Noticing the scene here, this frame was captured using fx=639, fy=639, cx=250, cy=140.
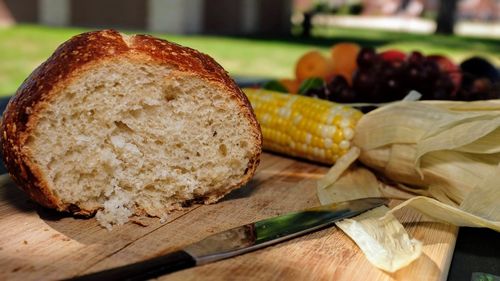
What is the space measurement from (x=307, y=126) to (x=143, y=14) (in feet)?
61.0

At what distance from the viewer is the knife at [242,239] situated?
1.64 meters

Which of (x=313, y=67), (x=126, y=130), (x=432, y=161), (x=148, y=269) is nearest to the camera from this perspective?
(x=148, y=269)

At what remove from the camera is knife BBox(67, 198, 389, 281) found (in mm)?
1642

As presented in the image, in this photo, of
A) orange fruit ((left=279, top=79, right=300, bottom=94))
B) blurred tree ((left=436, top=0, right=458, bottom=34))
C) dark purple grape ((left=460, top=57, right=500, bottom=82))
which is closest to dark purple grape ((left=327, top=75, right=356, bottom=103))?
orange fruit ((left=279, top=79, right=300, bottom=94))

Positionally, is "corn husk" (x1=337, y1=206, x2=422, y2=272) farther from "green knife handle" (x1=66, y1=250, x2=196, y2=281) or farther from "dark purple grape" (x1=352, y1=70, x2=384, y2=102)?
"dark purple grape" (x1=352, y1=70, x2=384, y2=102)

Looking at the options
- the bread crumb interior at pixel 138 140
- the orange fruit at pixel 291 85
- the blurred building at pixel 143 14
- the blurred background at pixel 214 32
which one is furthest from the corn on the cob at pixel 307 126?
the blurred building at pixel 143 14

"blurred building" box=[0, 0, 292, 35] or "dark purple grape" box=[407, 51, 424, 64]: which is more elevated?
"dark purple grape" box=[407, 51, 424, 64]

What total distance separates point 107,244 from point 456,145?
1.38 metres

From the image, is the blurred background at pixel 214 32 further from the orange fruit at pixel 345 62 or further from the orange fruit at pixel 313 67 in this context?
the orange fruit at pixel 345 62

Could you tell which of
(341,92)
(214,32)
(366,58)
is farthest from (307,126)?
(214,32)

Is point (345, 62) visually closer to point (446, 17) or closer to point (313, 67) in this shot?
point (313, 67)

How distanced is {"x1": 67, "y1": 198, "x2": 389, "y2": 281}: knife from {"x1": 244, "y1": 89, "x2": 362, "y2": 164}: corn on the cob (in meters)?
0.60

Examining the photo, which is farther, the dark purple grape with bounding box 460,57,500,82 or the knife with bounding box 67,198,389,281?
the dark purple grape with bounding box 460,57,500,82

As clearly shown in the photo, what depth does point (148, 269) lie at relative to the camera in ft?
5.40
